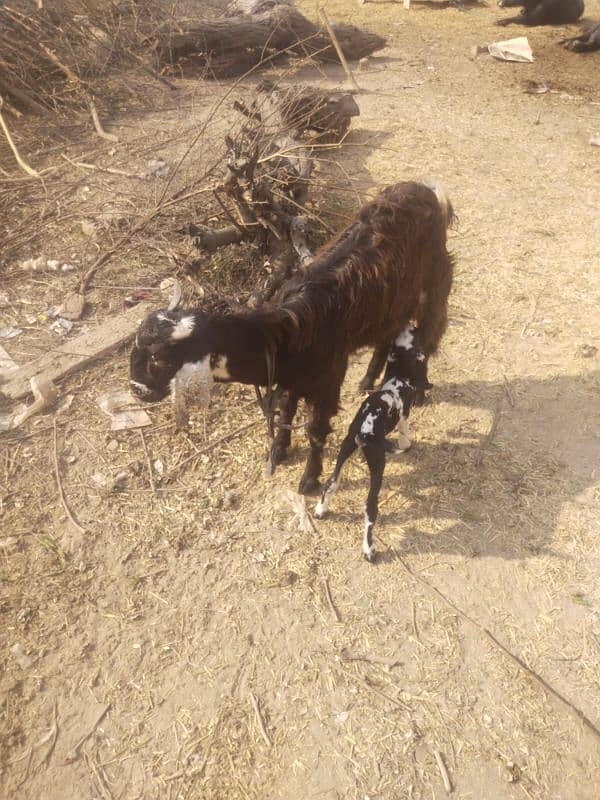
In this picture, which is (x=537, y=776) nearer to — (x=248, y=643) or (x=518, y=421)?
(x=248, y=643)

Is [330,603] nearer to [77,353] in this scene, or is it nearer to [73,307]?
[77,353]

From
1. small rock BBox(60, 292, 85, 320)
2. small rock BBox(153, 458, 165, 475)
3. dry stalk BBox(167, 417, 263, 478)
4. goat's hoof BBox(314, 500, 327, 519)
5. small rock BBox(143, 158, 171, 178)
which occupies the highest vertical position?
small rock BBox(143, 158, 171, 178)

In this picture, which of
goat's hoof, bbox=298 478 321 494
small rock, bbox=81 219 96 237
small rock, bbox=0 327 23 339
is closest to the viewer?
goat's hoof, bbox=298 478 321 494

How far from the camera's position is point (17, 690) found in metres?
3.24

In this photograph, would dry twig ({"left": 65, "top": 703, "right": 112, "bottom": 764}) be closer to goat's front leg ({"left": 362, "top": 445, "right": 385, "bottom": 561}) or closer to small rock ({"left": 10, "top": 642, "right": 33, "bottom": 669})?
small rock ({"left": 10, "top": 642, "right": 33, "bottom": 669})

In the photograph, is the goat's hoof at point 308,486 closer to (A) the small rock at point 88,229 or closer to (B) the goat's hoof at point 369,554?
(B) the goat's hoof at point 369,554

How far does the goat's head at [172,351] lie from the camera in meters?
3.00

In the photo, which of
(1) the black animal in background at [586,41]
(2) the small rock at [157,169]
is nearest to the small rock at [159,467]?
(2) the small rock at [157,169]

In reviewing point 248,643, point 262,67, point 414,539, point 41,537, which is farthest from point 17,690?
point 262,67

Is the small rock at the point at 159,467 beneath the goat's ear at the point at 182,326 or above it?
beneath

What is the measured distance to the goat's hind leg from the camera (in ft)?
12.7

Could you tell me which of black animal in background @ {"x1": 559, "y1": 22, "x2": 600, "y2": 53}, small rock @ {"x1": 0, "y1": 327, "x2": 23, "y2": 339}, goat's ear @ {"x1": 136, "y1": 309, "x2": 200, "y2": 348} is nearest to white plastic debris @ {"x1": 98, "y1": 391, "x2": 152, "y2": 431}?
Answer: small rock @ {"x1": 0, "y1": 327, "x2": 23, "y2": 339}

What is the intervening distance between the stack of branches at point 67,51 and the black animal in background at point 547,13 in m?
8.23

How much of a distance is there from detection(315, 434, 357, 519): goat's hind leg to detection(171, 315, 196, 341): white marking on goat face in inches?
52.7
